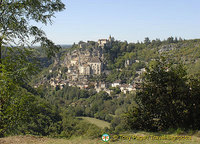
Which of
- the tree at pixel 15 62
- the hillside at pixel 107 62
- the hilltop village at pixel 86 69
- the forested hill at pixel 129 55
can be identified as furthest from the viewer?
the forested hill at pixel 129 55

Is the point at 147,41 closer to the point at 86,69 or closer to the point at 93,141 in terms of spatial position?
the point at 86,69

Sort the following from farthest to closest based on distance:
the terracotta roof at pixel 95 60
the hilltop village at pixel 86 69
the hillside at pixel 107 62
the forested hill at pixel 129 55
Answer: the terracotta roof at pixel 95 60 → the forested hill at pixel 129 55 → the hillside at pixel 107 62 → the hilltop village at pixel 86 69

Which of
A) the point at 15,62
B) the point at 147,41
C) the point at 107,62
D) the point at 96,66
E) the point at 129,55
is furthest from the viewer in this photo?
the point at 147,41

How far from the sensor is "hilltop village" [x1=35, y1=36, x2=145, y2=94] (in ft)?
250

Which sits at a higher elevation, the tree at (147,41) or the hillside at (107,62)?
the tree at (147,41)

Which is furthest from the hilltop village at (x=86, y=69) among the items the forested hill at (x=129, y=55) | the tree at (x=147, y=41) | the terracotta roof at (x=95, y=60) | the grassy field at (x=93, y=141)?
the grassy field at (x=93, y=141)

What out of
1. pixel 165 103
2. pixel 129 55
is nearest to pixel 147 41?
pixel 129 55

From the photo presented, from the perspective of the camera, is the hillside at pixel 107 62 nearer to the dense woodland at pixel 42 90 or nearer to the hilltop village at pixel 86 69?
the hilltop village at pixel 86 69

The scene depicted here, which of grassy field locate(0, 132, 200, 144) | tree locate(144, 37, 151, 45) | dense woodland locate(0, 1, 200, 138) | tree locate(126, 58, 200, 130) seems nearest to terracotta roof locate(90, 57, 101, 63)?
tree locate(144, 37, 151, 45)

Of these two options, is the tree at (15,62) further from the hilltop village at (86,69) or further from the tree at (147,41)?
the tree at (147,41)

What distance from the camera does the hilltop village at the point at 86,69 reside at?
7629cm

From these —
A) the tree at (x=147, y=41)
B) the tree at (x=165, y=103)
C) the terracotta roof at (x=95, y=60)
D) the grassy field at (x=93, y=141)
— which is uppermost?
the tree at (x=147, y=41)

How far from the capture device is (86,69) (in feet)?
296

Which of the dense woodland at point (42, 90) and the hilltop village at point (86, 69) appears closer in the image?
the dense woodland at point (42, 90)
